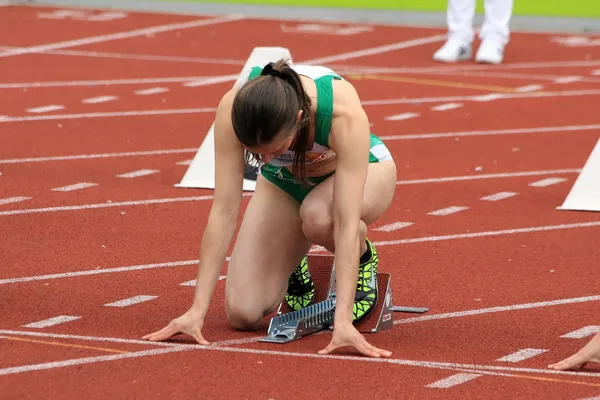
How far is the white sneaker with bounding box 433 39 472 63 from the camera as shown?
12867 millimetres

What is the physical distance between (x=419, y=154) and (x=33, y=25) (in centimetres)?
725

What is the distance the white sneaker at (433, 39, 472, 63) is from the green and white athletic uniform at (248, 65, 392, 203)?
25.1 ft

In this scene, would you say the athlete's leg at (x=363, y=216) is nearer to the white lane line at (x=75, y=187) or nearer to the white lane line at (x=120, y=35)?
the white lane line at (x=75, y=187)

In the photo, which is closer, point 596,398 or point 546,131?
point 596,398

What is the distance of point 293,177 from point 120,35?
31.3 ft

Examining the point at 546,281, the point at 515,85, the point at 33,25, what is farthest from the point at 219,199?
the point at 33,25

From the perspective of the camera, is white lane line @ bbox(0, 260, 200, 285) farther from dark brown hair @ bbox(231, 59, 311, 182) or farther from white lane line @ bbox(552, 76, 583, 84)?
white lane line @ bbox(552, 76, 583, 84)

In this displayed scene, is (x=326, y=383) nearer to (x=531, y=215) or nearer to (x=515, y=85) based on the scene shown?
(x=531, y=215)

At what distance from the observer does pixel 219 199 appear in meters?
4.84

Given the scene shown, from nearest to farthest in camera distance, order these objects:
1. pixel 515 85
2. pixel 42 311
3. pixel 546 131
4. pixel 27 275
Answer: pixel 42 311 → pixel 27 275 → pixel 546 131 → pixel 515 85

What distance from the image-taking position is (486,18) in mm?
12844

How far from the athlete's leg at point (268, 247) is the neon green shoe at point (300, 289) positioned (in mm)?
111

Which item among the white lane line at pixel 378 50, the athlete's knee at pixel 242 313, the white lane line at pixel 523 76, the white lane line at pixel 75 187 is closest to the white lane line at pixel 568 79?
the white lane line at pixel 523 76

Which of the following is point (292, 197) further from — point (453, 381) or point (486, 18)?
point (486, 18)
